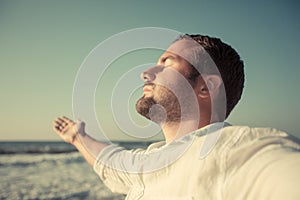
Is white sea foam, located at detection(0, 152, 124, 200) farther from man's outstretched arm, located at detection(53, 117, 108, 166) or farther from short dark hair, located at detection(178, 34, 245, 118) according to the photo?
short dark hair, located at detection(178, 34, 245, 118)

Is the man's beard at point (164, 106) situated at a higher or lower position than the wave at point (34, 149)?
higher

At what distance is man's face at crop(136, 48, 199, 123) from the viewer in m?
1.82

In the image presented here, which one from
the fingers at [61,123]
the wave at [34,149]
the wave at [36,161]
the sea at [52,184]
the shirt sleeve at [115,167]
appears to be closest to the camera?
the shirt sleeve at [115,167]

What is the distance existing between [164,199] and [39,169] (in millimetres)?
11736

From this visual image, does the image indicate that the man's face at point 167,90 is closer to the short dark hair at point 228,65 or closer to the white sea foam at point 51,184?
the short dark hair at point 228,65

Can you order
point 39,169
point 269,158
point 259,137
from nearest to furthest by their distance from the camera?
point 269,158, point 259,137, point 39,169

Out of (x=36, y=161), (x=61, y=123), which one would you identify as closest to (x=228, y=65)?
(x=61, y=123)

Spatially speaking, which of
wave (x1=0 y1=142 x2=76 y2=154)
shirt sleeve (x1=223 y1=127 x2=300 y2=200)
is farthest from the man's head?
wave (x1=0 y1=142 x2=76 y2=154)

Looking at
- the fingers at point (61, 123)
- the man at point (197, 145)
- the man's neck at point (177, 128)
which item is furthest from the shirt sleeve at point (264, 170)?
the fingers at point (61, 123)

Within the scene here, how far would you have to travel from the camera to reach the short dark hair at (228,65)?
6.30ft

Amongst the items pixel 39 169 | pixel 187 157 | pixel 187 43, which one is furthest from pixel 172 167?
pixel 39 169

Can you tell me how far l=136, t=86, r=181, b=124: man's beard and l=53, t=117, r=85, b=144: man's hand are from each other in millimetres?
369

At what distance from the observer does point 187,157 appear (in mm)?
1398

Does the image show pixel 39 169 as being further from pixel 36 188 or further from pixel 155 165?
pixel 155 165
